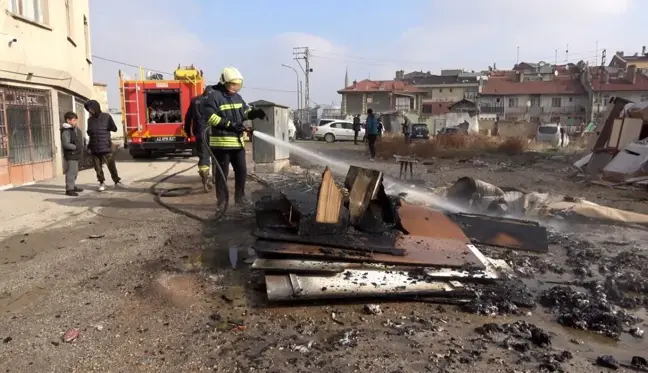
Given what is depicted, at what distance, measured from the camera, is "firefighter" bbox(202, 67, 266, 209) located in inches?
245

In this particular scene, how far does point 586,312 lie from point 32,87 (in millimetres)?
11499

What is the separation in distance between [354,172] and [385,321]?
2.24 meters

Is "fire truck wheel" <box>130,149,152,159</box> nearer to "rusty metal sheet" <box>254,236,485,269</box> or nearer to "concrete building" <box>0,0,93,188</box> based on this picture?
"concrete building" <box>0,0,93,188</box>

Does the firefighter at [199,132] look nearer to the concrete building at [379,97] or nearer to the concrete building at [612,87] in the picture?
the concrete building at [612,87]

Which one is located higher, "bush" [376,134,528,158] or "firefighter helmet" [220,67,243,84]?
"firefighter helmet" [220,67,243,84]

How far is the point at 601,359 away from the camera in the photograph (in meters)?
2.75

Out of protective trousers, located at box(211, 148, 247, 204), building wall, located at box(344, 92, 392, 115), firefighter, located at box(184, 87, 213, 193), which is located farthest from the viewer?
building wall, located at box(344, 92, 392, 115)

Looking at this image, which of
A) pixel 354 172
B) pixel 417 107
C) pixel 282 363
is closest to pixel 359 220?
pixel 354 172

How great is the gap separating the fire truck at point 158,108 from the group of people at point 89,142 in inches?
245

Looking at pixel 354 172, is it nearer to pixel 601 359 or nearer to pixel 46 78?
pixel 601 359

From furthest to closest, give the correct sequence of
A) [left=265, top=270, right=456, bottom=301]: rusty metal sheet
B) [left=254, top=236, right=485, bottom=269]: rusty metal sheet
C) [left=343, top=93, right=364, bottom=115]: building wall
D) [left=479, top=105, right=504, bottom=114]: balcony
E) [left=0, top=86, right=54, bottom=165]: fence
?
[left=343, top=93, right=364, bottom=115]: building wall < [left=479, top=105, right=504, bottom=114]: balcony < [left=0, top=86, right=54, bottom=165]: fence < [left=254, top=236, right=485, bottom=269]: rusty metal sheet < [left=265, top=270, right=456, bottom=301]: rusty metal sheet

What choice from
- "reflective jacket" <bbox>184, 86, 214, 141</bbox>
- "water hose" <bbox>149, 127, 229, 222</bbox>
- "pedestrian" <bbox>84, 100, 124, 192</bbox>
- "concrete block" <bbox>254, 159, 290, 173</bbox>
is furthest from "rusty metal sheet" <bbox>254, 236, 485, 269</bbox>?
"concrete block" <bbox>254, 159, 290, 173</bbox>

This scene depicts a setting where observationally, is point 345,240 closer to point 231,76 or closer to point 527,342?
point 527,342

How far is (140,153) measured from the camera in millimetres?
16422
